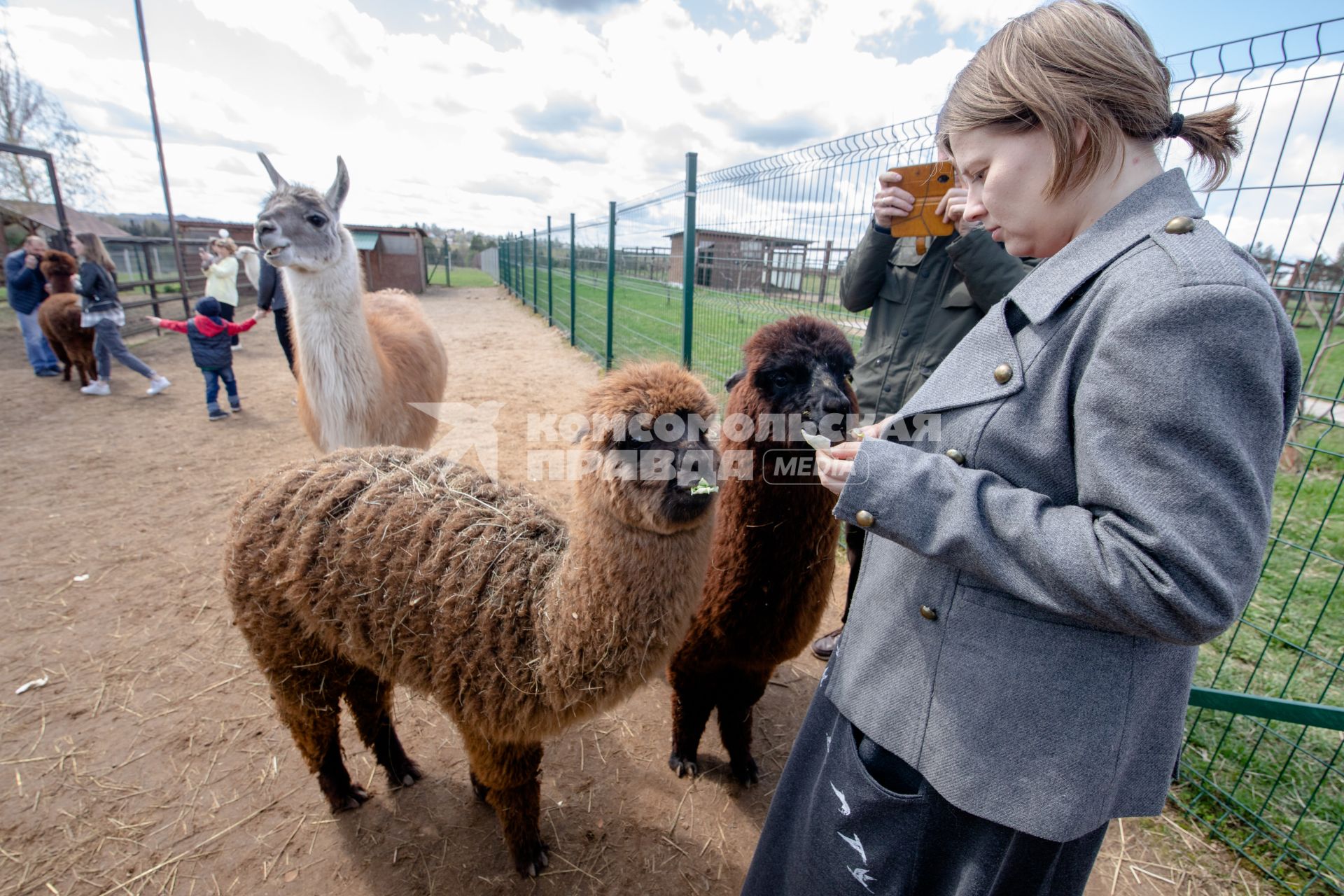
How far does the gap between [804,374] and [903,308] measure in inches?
24.6

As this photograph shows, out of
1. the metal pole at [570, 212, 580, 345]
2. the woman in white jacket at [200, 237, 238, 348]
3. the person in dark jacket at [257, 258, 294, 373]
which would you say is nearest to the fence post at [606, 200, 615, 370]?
the metal pole at [570, 212, 580, 345]

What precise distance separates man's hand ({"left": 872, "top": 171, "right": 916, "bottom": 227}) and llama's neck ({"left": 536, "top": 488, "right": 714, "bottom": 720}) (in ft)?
3.99

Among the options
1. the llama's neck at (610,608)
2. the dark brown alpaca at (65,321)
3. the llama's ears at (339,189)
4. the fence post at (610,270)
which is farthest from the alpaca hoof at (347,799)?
the dark brown alpaca at (65,321)

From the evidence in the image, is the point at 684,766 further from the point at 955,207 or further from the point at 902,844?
the point at 955,207

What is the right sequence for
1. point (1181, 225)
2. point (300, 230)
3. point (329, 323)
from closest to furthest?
1. point (1181, 225)
2. point (300, 230)
3. point (329, 323)

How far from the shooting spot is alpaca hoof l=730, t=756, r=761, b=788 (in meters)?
2.60

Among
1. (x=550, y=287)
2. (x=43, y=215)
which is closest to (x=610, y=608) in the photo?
(x=550, y=287)

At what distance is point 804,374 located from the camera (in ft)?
6.94

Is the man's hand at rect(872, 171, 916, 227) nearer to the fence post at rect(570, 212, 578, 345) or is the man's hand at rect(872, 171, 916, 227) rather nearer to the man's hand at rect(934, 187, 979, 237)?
the man's hand at rect(934, 187, 979, 237)

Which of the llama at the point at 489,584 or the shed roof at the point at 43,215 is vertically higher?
the shed roof at the point at 43,215

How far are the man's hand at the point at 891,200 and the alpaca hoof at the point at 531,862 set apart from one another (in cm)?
262

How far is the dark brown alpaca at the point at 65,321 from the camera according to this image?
7824mm

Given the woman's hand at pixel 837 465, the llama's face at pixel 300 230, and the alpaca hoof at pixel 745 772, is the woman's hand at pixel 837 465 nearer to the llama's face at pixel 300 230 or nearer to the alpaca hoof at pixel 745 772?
the alpaca hoof at pixel 745 772

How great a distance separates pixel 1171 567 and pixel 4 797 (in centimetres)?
392
